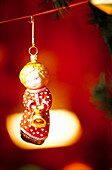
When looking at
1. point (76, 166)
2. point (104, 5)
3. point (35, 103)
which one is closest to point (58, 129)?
point (76, 166)

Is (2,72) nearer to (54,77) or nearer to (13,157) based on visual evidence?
(54,77)

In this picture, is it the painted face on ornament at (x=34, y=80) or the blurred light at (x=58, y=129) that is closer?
the painted face on ornament at (x=34, y=80)

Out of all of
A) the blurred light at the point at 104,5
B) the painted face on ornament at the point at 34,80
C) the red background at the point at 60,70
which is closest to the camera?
the blurred light at the point at 104,5

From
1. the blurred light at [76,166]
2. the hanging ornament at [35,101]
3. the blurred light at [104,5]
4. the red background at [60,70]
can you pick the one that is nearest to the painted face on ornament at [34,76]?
the hanging ornament at [35,101]

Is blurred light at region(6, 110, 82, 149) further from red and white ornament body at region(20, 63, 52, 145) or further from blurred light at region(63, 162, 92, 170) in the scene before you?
red and white ornament body at region(20, 63, 52, 145)

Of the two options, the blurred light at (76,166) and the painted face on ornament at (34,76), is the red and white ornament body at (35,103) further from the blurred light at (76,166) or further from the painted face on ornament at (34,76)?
the blurred light at (76,166)

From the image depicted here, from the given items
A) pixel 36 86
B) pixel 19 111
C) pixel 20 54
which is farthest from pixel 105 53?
pixel 36 86

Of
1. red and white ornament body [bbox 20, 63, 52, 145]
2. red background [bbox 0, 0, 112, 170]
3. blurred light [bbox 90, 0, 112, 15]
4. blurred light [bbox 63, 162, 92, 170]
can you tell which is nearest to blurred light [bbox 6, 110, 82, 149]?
red background [bbox 0, 0, 112, 170]
